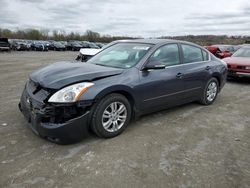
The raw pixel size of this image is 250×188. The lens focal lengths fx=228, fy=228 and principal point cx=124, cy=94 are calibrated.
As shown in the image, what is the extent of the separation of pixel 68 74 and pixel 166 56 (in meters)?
1.96

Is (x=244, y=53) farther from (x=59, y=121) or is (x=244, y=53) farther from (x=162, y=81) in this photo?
(x=59, y=121)

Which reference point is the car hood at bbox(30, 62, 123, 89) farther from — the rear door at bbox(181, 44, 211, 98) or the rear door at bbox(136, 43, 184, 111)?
the rear door at bbox(181, 44, 211, 98)

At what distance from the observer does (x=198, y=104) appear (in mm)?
5547

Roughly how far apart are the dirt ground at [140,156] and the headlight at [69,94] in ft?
2.27

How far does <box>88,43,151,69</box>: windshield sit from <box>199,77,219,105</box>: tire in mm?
2016

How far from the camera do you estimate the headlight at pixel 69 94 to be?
3043 mm

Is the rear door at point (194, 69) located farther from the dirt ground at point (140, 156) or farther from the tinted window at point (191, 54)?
the dirt ground at point (140, 156)

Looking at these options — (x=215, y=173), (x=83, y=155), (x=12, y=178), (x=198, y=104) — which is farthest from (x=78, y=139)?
(x=198, y=104)

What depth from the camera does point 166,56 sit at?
4.37 metres

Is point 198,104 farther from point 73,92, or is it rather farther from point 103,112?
point 73,92

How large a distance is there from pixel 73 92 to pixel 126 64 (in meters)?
1.21

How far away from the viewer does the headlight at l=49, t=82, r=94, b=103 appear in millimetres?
3043

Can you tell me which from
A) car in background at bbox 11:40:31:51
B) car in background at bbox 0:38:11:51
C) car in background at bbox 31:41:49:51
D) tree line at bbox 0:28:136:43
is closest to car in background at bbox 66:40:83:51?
car in background at bbox 31:41:49:51

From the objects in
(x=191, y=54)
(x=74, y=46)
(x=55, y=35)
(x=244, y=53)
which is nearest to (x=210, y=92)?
(x=191, y=54)
